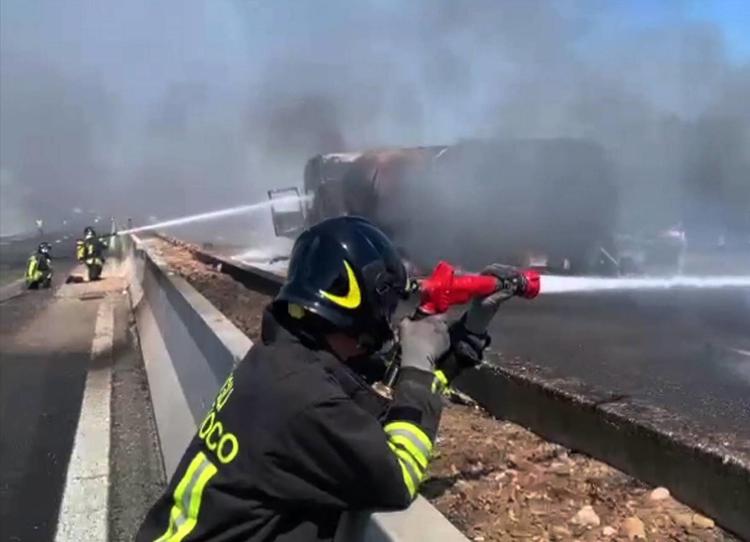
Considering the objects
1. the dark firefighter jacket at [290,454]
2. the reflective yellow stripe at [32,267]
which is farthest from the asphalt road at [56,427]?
the reflective yellow stripe at [32,267]

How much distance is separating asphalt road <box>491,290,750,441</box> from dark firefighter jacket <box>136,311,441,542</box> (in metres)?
2.18

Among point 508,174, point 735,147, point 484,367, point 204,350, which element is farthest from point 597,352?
point 735,147

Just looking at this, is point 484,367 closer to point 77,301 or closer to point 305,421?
point 305,421

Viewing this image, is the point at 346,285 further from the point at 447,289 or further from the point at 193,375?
the point at 193,375

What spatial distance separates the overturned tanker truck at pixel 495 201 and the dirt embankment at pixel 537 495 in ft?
28.1

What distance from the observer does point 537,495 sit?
11.2ft

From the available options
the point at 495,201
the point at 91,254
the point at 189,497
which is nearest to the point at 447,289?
the point at 189,497

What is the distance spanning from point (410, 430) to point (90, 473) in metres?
4.30

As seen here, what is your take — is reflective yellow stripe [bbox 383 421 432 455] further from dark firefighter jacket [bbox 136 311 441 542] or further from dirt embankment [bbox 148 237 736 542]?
dirt embankment [bbox 148 237 736 542]

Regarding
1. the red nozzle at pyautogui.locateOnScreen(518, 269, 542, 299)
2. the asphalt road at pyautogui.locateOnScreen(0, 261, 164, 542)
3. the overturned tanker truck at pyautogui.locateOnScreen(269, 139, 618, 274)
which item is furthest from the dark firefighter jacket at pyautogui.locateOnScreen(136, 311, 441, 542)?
the overturned tanker truck at pyautogui.locateOnScreen(269, 139, 618, 274)

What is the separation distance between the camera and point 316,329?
83.4 inches

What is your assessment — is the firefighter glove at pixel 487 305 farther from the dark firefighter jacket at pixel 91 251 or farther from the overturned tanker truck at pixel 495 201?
the dark firefighter jacket at pixel 91 251

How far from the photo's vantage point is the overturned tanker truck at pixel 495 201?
12891 millimetres

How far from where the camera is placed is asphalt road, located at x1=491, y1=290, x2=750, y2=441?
17.6 ft
